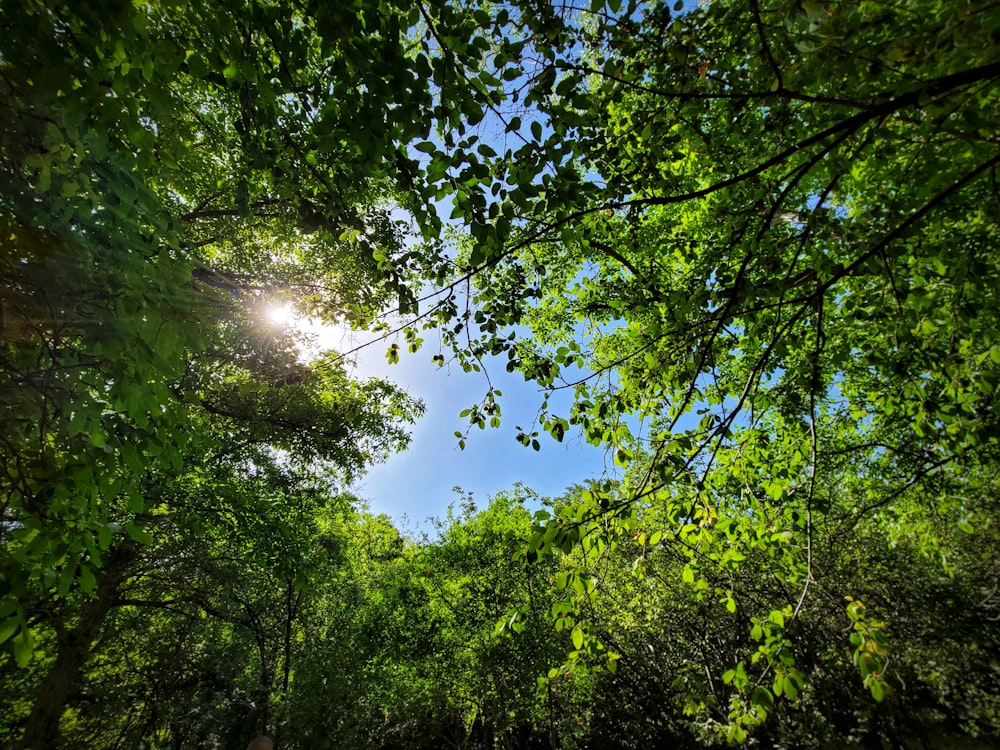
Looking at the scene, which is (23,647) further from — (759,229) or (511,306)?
(759,229)

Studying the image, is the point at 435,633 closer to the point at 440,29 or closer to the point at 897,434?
the point at 897,434

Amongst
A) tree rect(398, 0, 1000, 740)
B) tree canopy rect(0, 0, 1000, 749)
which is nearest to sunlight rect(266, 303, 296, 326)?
tree canopy rect(0, 0, 1000, 749)

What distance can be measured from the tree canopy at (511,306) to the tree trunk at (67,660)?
0.20ft

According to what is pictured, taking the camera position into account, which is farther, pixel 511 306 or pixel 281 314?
pixel 281 314

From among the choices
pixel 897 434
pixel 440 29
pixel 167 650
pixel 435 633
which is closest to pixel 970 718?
pixel 897 434

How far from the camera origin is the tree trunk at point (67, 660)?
22.4 feet

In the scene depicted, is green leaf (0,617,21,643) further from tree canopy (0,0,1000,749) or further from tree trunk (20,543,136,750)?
tree trunk (20,543,136,750)

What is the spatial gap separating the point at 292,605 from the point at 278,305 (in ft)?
37.5

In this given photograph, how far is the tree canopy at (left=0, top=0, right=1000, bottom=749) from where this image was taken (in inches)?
64.9

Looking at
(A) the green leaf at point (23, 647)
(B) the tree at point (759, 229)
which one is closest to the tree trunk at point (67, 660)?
(A) the green leaf at point (23, 647)

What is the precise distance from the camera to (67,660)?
24.0ft

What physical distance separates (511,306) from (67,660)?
35.5ft

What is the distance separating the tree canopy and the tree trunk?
0.06 metres

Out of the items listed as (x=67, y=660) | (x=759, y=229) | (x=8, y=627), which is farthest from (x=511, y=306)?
(x=67, y=660)
